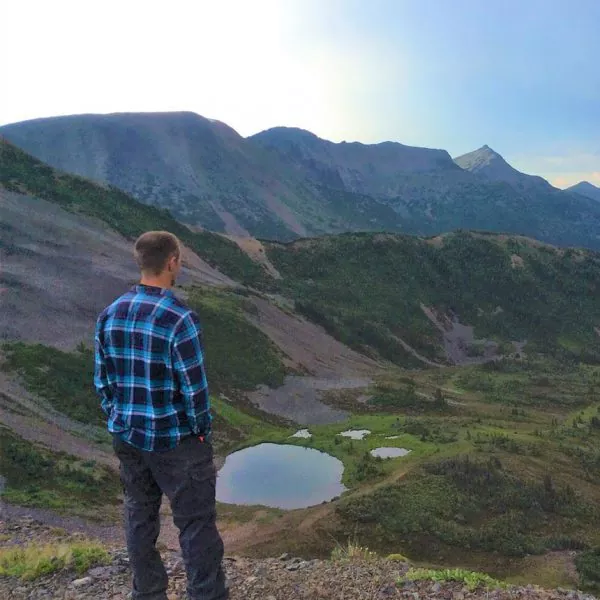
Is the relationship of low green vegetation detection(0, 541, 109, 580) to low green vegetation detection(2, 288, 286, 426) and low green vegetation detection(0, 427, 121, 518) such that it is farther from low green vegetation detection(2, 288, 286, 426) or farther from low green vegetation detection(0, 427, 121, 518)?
low green vegetation detection(2, 288, 286, 426)

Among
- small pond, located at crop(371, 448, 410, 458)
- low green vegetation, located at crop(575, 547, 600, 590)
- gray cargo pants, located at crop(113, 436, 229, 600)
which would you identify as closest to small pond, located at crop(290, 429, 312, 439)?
small pond, located at crop(371, 448, 410, 458)

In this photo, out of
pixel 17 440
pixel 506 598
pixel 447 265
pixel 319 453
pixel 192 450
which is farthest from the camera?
pixel 447 265

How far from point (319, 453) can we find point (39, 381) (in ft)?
66.9

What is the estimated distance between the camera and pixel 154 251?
5.81 meters

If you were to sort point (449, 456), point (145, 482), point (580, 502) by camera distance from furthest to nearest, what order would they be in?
point (449, 456) < point (580, 502) < point (145, 482)

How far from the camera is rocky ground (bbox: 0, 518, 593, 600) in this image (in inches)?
306

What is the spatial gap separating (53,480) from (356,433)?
2463 cm

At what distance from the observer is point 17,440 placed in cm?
2866

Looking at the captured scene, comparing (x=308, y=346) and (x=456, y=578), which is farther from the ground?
(x=456, y=578)

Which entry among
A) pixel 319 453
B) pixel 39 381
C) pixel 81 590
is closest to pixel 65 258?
pixel 39 381

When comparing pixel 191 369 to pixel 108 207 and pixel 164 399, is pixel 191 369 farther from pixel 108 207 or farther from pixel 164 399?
pixel 108 207

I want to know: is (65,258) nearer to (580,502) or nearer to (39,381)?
(39,381)

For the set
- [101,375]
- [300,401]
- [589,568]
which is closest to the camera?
[101,375]

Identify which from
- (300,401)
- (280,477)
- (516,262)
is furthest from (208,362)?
(516,262)
